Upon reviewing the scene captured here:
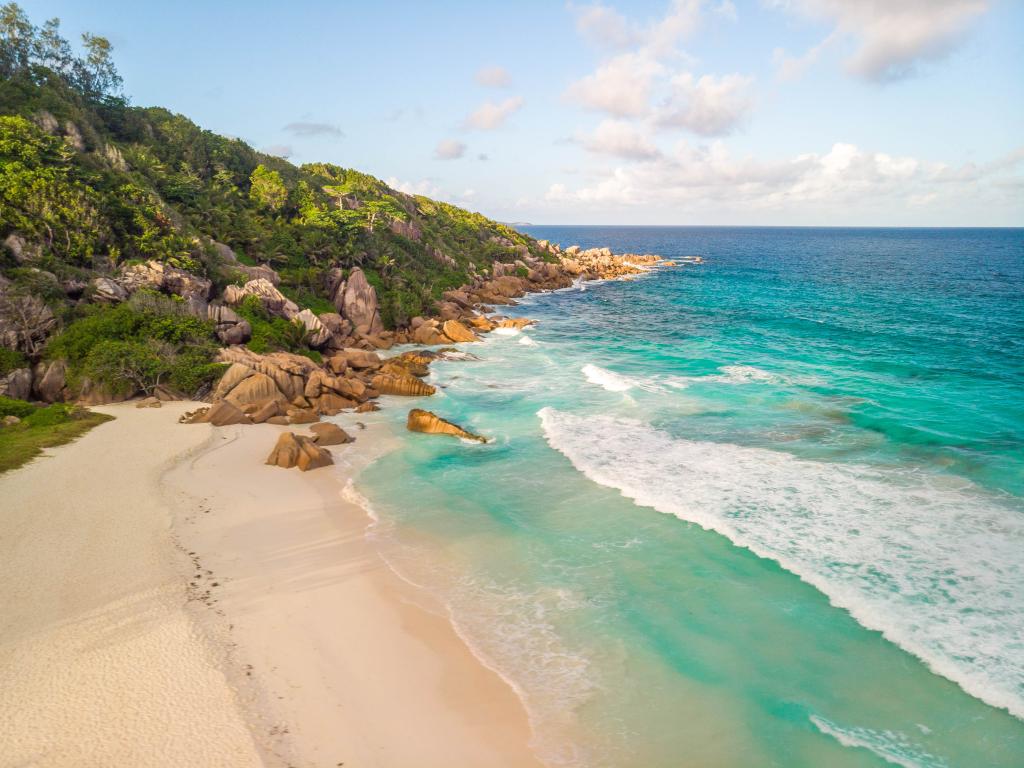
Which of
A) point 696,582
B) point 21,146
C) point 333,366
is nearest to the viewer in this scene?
point 696,582

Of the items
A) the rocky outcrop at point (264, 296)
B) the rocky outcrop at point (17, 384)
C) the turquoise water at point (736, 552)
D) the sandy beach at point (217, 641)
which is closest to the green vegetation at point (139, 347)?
the rocky outcrop at point (17, 384)

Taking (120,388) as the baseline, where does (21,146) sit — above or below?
above

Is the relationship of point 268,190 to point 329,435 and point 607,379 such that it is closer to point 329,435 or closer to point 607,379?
point 607,379

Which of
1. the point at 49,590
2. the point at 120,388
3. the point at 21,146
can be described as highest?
the point at 21,146

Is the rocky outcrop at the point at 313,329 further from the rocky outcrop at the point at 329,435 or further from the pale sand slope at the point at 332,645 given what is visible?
the pale sand slope at the point at 332,645

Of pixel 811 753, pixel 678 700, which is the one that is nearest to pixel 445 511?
pixel 678 700

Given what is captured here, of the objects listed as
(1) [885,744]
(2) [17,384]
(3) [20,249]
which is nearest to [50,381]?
(2) [17,384]

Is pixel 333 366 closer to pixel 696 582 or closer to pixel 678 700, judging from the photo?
pixel 696 582
